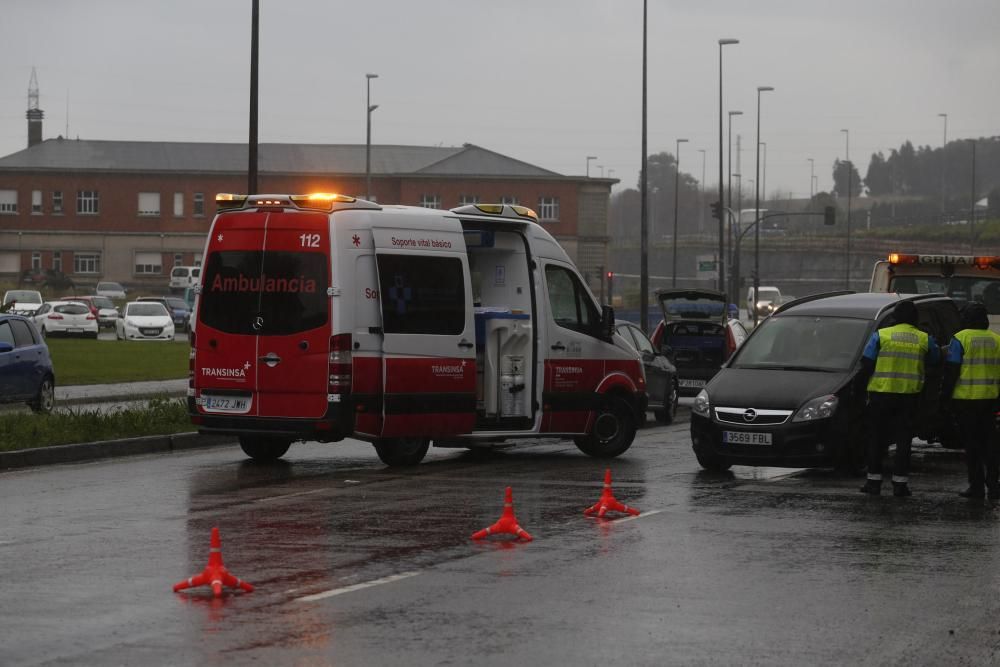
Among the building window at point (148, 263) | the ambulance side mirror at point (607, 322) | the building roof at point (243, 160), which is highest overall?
the building roof at point (243, 160)

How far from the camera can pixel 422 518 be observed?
12.2 metres

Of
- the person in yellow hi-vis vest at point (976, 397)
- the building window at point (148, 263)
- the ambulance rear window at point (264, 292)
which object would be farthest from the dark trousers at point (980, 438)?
the building window at point (148, 263)

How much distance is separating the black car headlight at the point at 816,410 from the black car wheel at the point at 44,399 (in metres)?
12.5

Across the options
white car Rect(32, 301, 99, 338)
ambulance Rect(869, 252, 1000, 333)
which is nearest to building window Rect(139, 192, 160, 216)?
white car Rect(32, 301, 99, 338)

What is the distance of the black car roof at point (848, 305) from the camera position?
17.1 m

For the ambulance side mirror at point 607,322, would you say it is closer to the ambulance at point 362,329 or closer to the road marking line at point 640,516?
the ambulance at point 362,329

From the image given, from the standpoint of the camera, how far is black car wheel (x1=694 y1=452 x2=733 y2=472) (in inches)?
630

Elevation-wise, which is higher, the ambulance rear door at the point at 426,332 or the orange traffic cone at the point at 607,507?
the ambulance rear door at the point at 426,332

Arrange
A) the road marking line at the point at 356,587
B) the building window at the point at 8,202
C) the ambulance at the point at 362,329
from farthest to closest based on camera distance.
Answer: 1. the building window at the point at 8,202
2. the ambulance at the point at 362,329
3. the road marking line at the point at 356,587

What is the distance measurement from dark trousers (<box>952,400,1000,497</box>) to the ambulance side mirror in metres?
5.00

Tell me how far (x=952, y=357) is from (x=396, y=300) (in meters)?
5.34

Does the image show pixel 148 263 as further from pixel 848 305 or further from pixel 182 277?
pixel 848 305

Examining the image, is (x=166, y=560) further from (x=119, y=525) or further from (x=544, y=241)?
(x=544, y=241)

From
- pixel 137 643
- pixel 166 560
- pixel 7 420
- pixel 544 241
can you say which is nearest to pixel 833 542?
pixel 166 560
